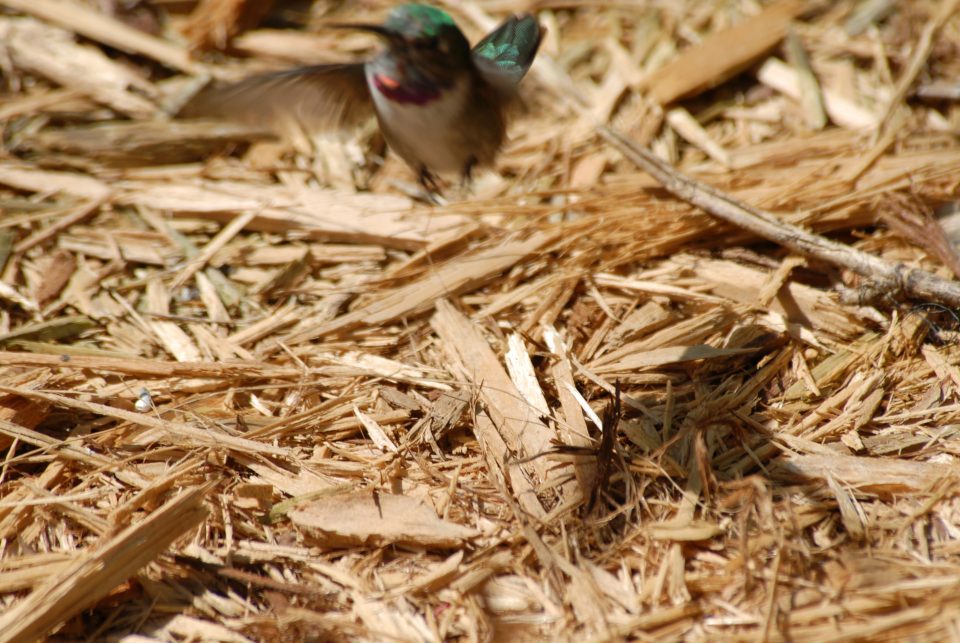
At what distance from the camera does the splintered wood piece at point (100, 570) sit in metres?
1.77

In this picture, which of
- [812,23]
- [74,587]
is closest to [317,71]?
[74,587]

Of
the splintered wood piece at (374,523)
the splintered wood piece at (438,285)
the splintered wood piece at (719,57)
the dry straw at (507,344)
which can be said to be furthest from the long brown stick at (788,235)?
A: the splintered wood piece at (374,523)

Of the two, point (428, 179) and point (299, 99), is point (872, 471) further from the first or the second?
point (299, 99)

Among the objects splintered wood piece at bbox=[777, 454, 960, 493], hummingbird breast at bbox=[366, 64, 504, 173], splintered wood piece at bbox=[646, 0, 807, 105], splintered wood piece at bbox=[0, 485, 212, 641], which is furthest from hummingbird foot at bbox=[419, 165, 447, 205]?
splintered wood piece at bbox=[777, 454, 960, 493]

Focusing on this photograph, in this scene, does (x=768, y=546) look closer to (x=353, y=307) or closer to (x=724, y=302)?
(x=724, y=302)

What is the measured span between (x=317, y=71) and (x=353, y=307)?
0.71 metres

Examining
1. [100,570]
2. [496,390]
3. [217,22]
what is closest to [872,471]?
[496,390]

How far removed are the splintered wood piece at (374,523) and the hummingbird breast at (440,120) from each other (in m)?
0.96

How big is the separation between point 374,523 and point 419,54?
45.7 inches

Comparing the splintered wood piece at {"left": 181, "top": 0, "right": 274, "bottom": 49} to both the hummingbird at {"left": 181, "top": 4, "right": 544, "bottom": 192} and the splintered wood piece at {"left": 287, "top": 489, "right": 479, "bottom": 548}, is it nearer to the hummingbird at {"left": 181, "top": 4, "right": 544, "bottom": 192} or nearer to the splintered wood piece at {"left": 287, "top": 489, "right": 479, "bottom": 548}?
the hummingbird at {"left": 181, "top": 4, "right": 544, "bottom": 192}

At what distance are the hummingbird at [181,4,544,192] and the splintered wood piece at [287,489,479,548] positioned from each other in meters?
0.98

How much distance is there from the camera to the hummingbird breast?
228 centimetres

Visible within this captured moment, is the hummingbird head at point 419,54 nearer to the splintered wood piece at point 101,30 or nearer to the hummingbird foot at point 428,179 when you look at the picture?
the hummingbird foot at point 428,179

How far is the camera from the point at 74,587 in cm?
180
